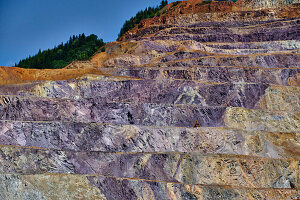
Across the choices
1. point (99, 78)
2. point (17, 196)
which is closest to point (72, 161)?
point (17, 196)

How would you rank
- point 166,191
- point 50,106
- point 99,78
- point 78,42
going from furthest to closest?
1. point 78,42
2. point 99,78
3. point 50,106
4. point 166,191

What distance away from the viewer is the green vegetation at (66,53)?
62600mm

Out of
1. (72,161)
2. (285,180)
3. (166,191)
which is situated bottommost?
(285,180)

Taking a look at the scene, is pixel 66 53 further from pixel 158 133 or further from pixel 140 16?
pixel 158 133

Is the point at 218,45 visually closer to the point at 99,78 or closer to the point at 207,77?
the point at 207,77

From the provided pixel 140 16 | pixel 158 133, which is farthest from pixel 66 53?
pixel 158 133

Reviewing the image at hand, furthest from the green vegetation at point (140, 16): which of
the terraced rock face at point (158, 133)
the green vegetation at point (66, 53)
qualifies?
the terraced rock face at point (158, 133)

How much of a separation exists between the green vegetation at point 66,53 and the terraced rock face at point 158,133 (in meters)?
20.8

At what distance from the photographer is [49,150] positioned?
64.3ft

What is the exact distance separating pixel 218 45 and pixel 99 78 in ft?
72.7

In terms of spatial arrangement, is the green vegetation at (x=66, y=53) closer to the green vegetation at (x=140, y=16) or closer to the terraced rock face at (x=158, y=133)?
the green vegetation at (x=140, y=16)

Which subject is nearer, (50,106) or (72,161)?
(72,161)

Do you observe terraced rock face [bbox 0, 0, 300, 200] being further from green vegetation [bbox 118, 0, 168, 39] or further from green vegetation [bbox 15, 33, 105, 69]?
green vegetation [bbox 118, 0, 168, 39]

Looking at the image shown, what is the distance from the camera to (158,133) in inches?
899
